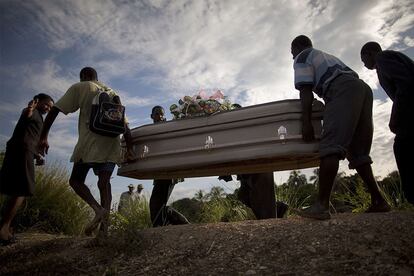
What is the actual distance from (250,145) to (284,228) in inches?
33.2

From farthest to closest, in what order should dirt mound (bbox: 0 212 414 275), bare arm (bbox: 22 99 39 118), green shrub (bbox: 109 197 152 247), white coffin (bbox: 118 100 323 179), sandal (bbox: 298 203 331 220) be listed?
1. green shrub (bbox: 109 197 152 247)
2. bare arm (bbox: 22 99 39 118)
3. white coffin (bbox: 118 100 323 179)
4. sandal (bbox: 298 203 331 220)
5. dirt mound (bbox: 0 212 414 275)

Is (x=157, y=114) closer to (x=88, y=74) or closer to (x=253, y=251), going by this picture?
(x=88, y=74)

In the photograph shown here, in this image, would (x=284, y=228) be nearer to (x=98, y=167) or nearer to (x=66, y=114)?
(x=98, y=167)

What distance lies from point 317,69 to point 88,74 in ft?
7.95

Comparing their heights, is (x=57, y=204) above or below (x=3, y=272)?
above

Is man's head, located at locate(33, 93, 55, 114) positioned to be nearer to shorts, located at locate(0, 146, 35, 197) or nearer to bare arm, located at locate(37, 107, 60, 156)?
shorts, located at locate(0, 146, 35, 197)

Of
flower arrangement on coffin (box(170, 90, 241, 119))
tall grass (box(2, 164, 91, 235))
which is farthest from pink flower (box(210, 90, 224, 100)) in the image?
tall grass (box(2, 164, 91, 235))

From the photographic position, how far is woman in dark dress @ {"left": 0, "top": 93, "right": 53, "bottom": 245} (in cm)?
398

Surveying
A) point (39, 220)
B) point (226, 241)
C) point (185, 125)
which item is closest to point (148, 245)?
point (226, 241)

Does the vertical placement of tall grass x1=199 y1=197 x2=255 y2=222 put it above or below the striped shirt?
below

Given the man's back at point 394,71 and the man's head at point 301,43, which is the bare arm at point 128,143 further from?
the man's back at point 394,71

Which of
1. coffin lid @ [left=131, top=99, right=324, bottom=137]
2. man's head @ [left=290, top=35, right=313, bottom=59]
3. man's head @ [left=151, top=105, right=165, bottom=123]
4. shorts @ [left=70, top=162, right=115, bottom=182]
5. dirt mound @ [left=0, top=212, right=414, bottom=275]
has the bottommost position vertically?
dirt mound @ [left=0, top=212, right=414, bottom=275]

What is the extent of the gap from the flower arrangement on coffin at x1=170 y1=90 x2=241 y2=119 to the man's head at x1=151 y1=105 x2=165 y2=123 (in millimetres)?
831

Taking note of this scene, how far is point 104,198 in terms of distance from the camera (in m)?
3.49
